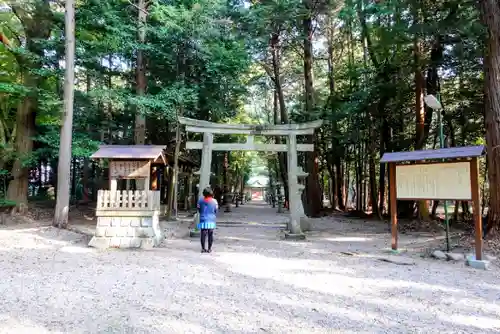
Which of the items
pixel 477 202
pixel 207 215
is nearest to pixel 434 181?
pixel 477 202

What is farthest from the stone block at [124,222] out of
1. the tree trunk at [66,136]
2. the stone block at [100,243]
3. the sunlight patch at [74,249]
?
the tree trunk at [66,136]

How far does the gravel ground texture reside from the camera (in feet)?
10.8

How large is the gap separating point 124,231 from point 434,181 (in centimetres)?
645

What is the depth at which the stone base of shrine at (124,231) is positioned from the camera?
7.57 m

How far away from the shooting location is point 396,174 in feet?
23.9

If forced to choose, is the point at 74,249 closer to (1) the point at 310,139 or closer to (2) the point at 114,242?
(2) the point at 114,242

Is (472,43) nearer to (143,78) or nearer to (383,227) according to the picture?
(383,227)

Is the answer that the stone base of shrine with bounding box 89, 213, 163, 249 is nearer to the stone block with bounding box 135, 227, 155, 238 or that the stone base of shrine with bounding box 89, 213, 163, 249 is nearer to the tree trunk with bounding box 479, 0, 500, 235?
the stone block with bounding box 135, 227, 155, 238

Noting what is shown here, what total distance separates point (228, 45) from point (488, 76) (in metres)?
8.31

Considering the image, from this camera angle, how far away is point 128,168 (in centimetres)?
811

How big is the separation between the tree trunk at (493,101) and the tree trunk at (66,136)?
33.6 feet

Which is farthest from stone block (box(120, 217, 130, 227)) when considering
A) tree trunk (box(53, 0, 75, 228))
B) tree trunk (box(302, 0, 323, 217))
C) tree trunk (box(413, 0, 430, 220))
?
tree trunk (box(413, 0, 430, 220))

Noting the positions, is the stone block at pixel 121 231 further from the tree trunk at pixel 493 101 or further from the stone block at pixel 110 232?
the tree trunk at pixel 493 101

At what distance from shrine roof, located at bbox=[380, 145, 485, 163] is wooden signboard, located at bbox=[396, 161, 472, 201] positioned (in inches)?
10.3
